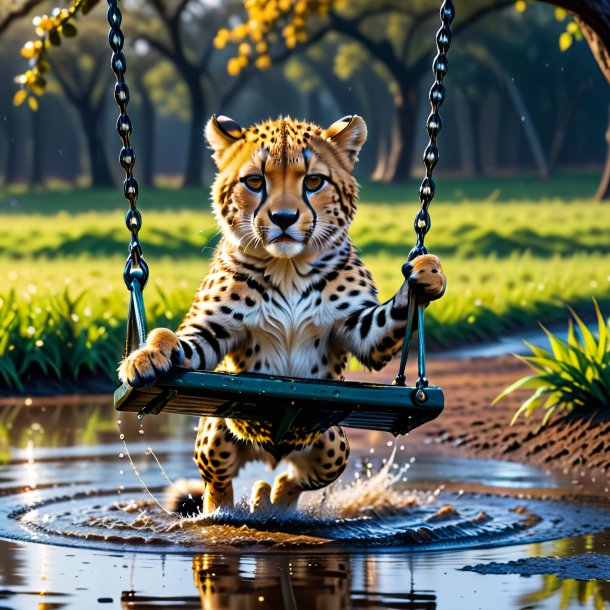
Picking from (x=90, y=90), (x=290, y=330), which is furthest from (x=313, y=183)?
(x=90, y=90)

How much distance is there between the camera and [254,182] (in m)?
6.77

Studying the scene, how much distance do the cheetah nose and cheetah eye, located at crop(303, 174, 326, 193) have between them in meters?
0.18

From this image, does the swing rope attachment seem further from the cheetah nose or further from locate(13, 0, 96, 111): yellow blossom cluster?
locate(13, 0, 96, 111): yellow blossom cluster

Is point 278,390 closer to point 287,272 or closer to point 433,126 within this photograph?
point 287,272

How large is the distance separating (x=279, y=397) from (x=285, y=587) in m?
0.77

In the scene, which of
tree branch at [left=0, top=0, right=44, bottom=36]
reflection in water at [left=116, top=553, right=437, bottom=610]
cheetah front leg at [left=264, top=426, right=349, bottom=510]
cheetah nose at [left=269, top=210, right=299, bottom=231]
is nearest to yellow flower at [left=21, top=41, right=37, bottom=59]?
cheetah front leg at [left=264, top=426, right=349, bottom=510]

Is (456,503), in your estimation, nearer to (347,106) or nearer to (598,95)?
(598,95)

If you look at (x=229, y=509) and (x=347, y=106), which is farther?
(x=347, y=106)

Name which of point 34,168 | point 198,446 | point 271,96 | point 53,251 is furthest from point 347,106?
point 198,446

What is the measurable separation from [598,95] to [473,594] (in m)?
36.0

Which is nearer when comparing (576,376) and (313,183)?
(313,183)

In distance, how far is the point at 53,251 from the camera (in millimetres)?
26031

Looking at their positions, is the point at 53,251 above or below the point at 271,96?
below

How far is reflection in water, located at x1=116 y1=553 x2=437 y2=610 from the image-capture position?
5852mm
